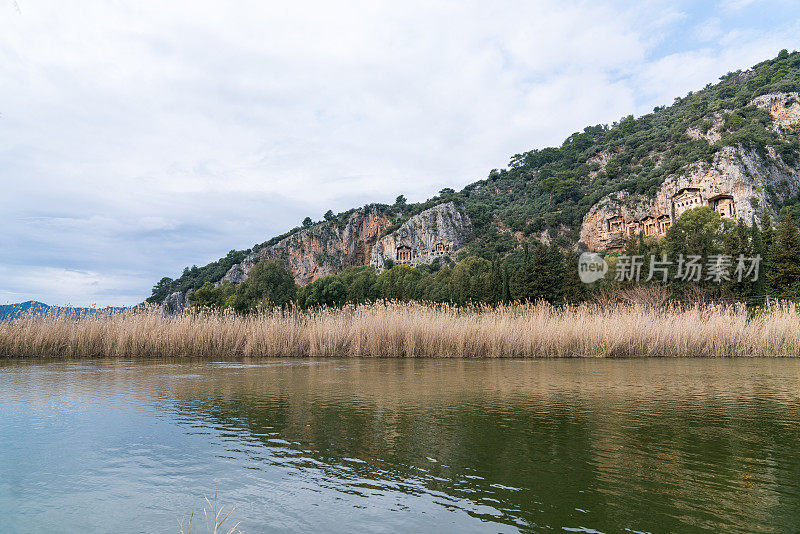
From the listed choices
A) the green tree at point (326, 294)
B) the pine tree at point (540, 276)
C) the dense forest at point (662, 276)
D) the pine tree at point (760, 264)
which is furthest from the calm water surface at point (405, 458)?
the green tree at point (326, 294)

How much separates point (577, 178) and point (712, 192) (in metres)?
34.9

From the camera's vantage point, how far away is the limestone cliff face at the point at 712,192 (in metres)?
65.2

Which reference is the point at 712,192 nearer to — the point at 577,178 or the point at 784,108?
the point at 784,108

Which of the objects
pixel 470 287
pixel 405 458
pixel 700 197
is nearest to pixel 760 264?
pixel 470 287

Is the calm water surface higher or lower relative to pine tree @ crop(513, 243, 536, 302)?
lower

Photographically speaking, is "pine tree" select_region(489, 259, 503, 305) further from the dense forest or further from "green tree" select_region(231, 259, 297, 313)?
"green tree" select_region(231, 259, 297, 313)

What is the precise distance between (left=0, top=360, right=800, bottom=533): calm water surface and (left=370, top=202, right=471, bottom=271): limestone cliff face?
90406mm

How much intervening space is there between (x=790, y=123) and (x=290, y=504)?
98.3 meters

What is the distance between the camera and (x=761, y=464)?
3.01 metres

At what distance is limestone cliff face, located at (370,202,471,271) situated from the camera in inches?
3905

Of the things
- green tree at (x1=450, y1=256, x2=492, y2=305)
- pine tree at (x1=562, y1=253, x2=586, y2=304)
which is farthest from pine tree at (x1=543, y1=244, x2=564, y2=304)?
green tree at (x1=450, y1=256, x2=492, y2=305)

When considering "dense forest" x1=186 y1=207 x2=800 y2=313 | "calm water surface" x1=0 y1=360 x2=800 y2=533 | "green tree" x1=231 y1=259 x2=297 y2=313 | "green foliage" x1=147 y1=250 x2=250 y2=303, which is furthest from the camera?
"green foliage" x1=147 y1=250 x2=250 y2=303

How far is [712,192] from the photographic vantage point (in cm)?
6762

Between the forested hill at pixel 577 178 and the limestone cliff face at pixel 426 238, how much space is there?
1.88 m
